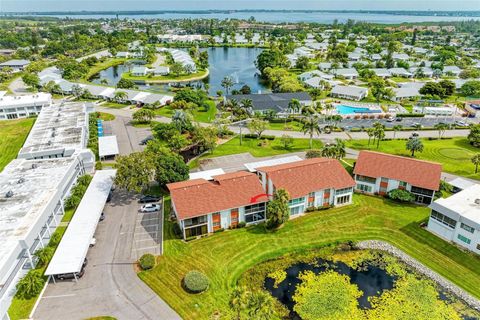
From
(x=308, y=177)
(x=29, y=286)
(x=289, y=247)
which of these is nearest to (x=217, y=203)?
(x=289, y=247)

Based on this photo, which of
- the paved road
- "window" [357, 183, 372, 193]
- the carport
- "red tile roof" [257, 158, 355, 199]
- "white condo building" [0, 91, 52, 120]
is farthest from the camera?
"white condo building" [0, 91, 52, 120]

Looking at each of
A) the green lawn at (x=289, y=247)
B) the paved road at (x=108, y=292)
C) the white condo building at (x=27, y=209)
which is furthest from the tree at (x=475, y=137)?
the white condo building at (x=27, y=209)

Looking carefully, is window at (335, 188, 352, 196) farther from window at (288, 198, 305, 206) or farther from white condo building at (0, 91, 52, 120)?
white condo building at (0, 91, 52, 120)

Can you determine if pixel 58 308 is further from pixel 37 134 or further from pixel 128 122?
pixel 128 122

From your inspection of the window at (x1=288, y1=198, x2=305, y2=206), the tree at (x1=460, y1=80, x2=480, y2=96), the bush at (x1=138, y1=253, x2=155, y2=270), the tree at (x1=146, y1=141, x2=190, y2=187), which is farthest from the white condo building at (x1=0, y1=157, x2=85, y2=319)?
the tree at (x1=460, y1=80, x2=480, y2=96)

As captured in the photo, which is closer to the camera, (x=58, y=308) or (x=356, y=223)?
(x=58, y=308)

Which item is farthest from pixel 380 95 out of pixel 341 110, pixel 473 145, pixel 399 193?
pixel 399 193
